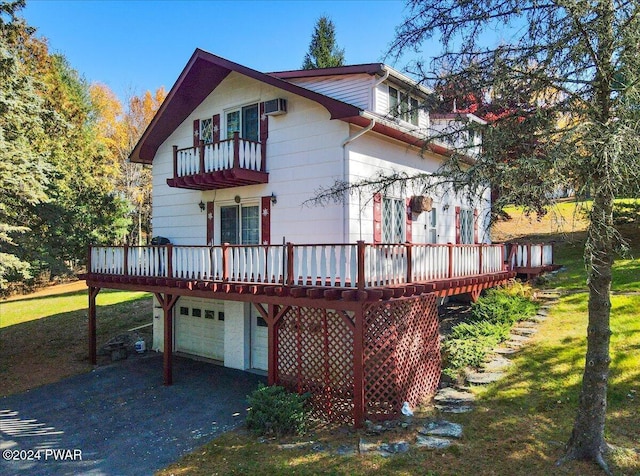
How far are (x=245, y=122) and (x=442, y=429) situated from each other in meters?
9.11

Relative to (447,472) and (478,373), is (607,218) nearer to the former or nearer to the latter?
(447,472)

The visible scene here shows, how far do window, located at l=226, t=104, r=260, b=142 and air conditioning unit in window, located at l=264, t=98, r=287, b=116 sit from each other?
→ 83 centimetres

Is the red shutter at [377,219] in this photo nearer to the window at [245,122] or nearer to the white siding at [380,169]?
the white siding at [380,169]

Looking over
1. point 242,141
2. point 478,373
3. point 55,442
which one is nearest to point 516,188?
point 478,373

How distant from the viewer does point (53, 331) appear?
55.5 ft

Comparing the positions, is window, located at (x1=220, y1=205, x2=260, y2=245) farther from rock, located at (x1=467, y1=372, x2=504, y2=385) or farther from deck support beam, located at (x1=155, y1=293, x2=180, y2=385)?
rock, located at (x1=467, y1=372, x2=504, y2=385)

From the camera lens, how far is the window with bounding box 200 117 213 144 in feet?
41.8

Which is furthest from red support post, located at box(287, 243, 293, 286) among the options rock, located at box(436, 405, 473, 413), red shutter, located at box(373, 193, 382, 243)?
rock, located at box(436, 405, 473, 413)

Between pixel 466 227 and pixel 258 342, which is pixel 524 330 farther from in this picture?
pixel 258 342

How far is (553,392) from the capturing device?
295 inches

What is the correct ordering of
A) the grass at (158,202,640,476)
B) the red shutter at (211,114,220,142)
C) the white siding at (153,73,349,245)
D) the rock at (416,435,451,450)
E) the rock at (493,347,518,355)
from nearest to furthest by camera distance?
the grass at (158,202,640,476), the rock at (416,435,451,450), the rock at (493,347,518,355), the white siding at (153,73,349,245), the red shutter at (211,114,220,142)

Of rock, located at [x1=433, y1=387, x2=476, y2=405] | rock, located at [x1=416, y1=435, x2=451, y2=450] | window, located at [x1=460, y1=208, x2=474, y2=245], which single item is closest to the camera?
rock, located at [x1=416, y1=435, x2=451, y2=450]

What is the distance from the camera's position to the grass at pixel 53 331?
12234mm

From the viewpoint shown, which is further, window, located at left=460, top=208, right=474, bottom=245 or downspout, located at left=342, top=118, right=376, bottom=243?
window, located at left=460, top=208, right=474, bottom=245
